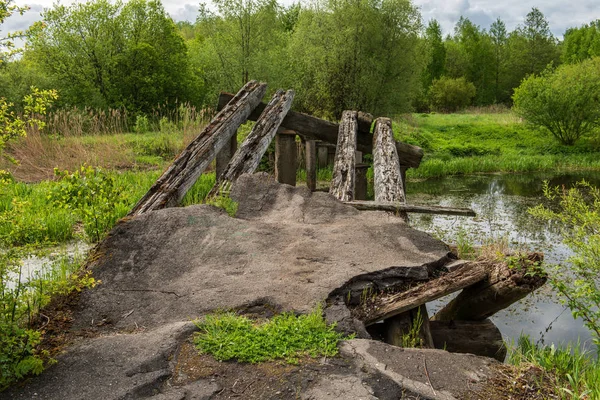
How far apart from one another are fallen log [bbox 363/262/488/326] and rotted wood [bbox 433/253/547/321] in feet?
0.37

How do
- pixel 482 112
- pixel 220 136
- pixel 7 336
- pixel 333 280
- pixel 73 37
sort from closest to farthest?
pixel 7 336, pixel 333 280, pixel 220 136, pixel 73 37, pixel 482 112

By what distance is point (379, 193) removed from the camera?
258 inches

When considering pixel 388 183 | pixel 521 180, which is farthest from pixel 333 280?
pixel 521 180

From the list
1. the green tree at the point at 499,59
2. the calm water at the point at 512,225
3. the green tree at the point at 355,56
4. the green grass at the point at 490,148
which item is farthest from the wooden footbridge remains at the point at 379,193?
the green tree at the point at 499,59

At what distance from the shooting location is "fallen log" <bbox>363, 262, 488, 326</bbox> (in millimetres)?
3873

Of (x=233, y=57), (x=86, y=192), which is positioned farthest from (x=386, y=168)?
(x=233, y=57)

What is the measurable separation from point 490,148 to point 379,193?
19.8 metres

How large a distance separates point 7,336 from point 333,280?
219cm

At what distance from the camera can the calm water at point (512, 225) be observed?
19.9 ft

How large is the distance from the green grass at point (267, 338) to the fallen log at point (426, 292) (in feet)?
1.70

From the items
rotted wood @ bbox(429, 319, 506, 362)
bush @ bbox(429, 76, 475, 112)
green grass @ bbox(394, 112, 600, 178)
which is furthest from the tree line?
bush @ bbox(429, 76, 475, 112)

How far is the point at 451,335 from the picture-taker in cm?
481

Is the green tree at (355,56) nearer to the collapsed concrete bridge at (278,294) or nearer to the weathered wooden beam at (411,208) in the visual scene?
the collapsed concrete bridge at (278,294)

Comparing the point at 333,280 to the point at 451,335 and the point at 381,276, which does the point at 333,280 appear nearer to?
the point at 381,276
